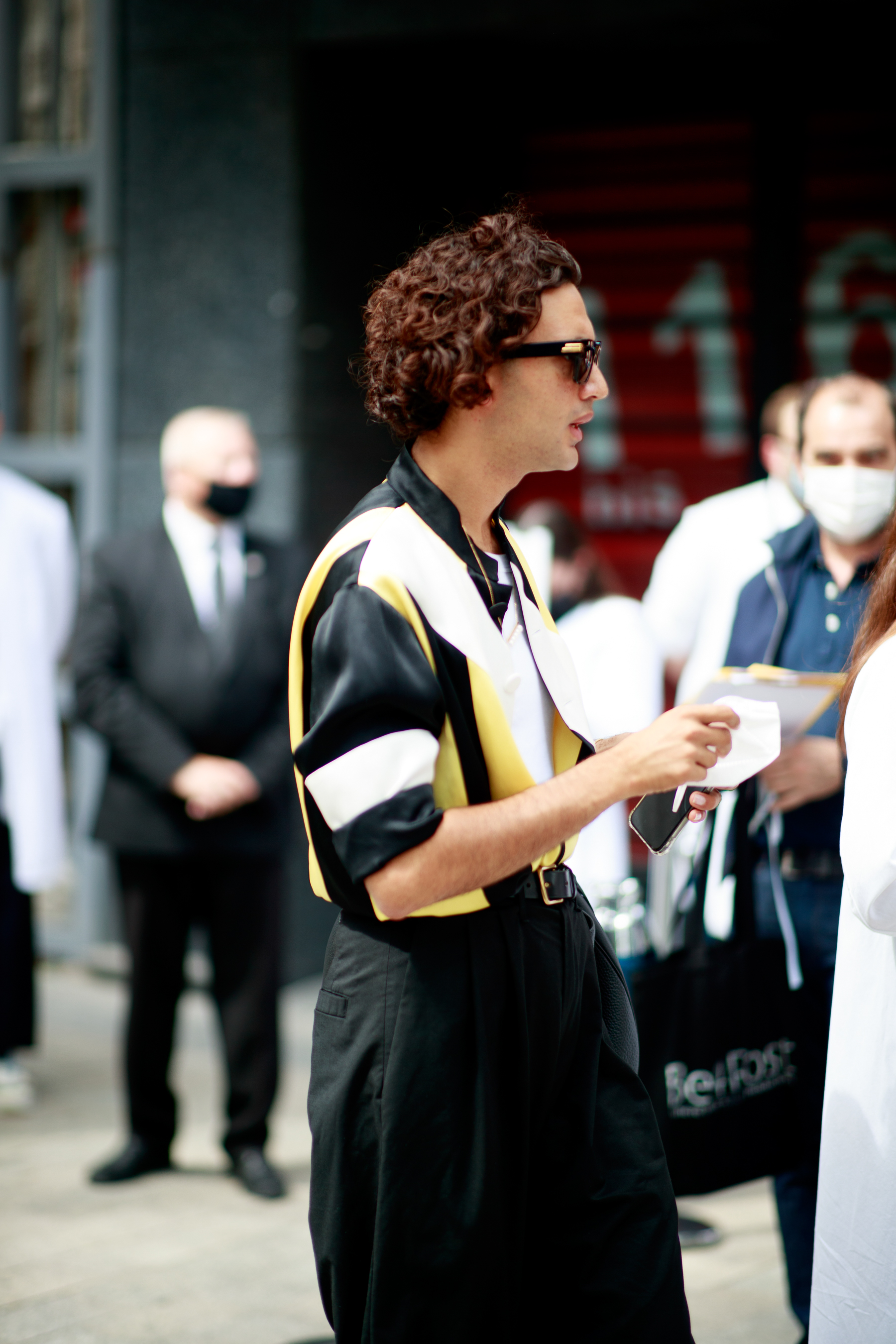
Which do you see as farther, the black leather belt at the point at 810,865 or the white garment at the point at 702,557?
the white garment at the point at 702,557

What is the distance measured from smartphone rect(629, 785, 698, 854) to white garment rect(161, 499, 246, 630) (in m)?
2.49

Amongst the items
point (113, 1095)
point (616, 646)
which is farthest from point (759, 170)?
point (113, 1095)

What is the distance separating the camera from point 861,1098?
2.39 metres

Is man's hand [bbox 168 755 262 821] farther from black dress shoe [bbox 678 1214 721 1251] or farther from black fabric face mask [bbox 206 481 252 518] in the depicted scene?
black dress shoe [bbox 678 1214 721 1251]

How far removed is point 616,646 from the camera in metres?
4.00

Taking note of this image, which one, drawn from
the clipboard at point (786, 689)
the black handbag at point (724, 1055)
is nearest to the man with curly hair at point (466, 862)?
the clipboard at point (786, 689)

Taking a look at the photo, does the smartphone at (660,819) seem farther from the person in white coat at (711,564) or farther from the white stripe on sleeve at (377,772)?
the person in white coat at (711,564)

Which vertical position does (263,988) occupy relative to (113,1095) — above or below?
above

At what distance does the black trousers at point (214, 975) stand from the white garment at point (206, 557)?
73 cm

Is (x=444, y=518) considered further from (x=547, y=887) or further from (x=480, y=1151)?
(x=480, y=1151)

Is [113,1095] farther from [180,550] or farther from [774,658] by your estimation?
[774,658]

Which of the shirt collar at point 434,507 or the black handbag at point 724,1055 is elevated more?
the shirt collar at point 434,507

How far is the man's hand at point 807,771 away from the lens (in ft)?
10.6

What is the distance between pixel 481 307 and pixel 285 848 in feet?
8.81
